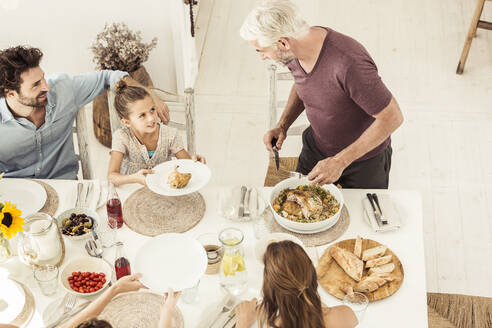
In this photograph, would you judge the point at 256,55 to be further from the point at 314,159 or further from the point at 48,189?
the point at 48,189

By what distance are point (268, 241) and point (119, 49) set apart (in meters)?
1.97

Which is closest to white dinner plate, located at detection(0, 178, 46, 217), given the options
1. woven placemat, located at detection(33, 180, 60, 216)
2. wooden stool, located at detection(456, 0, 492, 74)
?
woven placemat, located at detection(33, 180, 60, 216)

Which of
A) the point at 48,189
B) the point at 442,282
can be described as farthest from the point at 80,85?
the point at 442,282

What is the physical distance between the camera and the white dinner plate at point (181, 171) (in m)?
2.24

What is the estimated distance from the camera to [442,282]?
9.78 ft

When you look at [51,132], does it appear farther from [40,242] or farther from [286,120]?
[286,120]

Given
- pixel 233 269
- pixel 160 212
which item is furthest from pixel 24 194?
pixel 233 269

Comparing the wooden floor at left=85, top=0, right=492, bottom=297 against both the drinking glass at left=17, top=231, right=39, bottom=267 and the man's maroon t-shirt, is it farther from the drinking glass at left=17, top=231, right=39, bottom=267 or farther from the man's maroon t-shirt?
the drinking glass at left=17, top=231, right=39, bottom=267

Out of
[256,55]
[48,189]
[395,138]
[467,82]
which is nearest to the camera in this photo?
[48,189]

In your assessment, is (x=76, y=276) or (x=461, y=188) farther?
(x=461, y=188)

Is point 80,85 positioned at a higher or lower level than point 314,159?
higher

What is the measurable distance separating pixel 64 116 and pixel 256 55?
2353 mm

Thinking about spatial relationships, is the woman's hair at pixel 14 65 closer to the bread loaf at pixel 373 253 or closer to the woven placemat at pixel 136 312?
the woven placemat at pixel 136 312

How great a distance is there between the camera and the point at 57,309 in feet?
5.96
